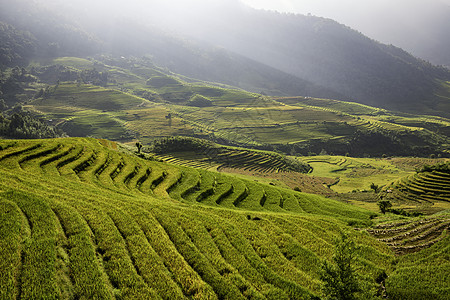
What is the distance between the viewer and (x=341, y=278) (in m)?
12.7

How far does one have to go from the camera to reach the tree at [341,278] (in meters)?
12.5

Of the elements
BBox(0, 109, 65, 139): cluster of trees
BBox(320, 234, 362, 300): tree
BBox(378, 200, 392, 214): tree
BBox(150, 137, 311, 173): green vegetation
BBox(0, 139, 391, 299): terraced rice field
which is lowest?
BBox(0, 109, 65, 139): cluster of trees

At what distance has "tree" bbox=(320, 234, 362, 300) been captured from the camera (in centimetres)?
1245

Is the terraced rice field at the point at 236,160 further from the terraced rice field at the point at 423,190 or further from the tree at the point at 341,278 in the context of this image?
the tree at the point at 341,278

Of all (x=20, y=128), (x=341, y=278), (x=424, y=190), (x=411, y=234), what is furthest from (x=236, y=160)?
(x=341, y=278)

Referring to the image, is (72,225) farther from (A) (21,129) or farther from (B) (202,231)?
(A) (21,129)

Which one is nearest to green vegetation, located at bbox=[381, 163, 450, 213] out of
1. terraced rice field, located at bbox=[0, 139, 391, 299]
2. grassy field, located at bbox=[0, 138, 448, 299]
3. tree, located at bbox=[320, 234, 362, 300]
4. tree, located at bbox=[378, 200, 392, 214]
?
tree, located at bbox=[378, 200, 392, 214]

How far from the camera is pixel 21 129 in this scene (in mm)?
131000

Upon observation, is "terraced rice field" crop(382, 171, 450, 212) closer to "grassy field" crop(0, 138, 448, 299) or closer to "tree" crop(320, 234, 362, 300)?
"grassy field" crop(0, 138, 448, 299)

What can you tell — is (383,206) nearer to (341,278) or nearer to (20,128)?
(341,278)

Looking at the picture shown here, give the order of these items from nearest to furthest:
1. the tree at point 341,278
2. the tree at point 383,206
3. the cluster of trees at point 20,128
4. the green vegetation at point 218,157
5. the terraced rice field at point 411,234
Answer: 1. the tree at point 341,278
2. the terraced rice field at point 411,234
3. the tree at point 383,206
4. the cluster of trees at point 20,128
5. the green vegetation at point 218,157

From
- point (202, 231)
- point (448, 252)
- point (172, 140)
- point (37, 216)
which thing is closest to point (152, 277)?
point (202, 231)

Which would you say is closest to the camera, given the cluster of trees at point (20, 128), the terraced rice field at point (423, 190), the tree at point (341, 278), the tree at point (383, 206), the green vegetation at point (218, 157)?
the tree at point (341, 278)

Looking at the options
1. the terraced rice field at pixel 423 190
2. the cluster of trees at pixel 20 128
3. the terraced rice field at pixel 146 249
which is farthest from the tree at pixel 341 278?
the cluster of trees at pixel 20 128
